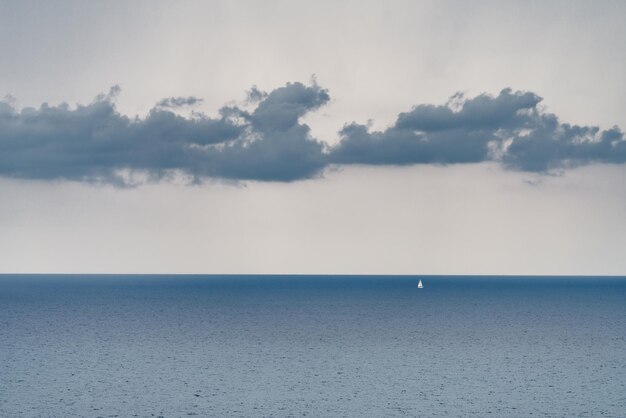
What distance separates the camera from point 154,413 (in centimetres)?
3397

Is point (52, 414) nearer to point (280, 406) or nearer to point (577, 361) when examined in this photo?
point (280, 406)

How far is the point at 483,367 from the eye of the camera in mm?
48438

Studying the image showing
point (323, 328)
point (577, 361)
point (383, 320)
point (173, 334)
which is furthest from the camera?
point (383, 320)

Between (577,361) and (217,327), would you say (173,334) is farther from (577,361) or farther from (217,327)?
(577,361)

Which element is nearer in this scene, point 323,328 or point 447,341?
point 447,341

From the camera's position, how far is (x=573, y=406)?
3606 cm

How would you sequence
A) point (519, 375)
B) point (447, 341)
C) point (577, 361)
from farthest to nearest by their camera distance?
1. point (447, 341)
2. point (577, 361)
3. point (519, 375)

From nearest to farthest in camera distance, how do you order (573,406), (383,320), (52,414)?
(52,414) → (573,406) → (383,320)

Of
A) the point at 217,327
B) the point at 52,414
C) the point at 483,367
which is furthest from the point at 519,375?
the point at 217,327

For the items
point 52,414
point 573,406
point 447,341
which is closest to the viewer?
point 52,414

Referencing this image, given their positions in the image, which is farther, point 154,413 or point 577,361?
point 577,361

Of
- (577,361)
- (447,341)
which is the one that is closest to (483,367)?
(577,361)

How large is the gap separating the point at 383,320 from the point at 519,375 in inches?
1783

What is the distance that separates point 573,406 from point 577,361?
56.9 feet
